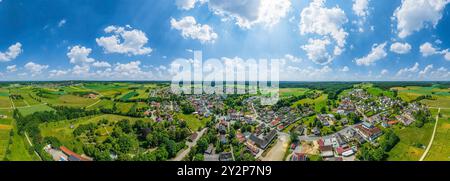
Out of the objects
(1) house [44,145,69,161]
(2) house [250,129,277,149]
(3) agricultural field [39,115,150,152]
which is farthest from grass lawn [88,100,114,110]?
(2) house [250,129,277,149]

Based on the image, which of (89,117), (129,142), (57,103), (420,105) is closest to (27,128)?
(89,117)

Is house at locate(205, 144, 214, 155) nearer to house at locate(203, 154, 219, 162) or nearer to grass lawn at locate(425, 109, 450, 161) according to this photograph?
house at locate(203, 154, 219, 162)

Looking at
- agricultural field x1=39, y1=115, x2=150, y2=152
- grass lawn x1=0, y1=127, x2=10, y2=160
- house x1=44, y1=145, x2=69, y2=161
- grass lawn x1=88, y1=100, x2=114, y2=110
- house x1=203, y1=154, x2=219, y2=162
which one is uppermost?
grass lawn x1=88, y1=100, x2=114, y2=110

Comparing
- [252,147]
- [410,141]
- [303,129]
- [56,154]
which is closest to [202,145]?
[252,147]

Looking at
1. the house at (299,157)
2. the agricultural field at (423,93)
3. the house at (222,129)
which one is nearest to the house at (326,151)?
the house at (299,157)

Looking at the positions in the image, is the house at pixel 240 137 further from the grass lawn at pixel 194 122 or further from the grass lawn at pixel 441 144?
the grass lawn at pixel 441 144
